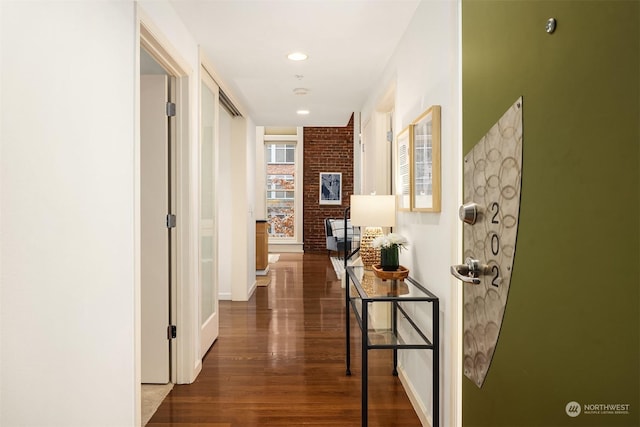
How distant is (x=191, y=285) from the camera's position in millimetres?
2744

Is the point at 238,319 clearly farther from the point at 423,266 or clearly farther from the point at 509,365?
the point at 509,365

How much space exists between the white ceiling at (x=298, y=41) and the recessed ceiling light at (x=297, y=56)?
46mm

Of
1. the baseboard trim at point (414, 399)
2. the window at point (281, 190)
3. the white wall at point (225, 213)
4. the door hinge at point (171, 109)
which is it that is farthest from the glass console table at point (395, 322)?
the window at point (281, 190)

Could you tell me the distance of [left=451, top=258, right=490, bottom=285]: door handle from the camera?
1073 mm

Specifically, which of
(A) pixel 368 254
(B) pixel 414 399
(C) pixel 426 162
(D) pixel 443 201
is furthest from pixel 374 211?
(B) pixel 414 399

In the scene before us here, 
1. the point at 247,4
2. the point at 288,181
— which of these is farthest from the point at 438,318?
the point at 288,181

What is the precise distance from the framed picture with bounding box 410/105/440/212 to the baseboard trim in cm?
106

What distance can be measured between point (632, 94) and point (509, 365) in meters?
0.59

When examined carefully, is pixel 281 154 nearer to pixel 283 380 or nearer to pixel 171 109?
pixel 171 109

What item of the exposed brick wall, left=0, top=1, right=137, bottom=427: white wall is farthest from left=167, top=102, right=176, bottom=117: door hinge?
the exposed brick wall

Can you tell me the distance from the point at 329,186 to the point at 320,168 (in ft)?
1.53

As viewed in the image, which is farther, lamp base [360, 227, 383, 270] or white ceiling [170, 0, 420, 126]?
lamp base [360, 227, 383, 270]

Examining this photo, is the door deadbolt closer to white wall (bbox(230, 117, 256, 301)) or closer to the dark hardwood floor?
the dark hardwood floor

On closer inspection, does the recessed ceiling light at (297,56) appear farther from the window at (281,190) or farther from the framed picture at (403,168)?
the window at (281,190)
